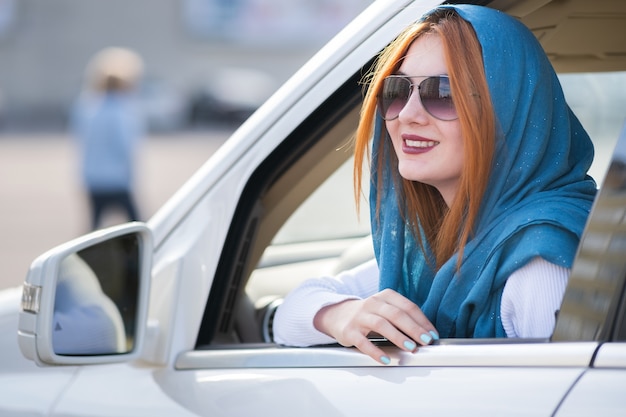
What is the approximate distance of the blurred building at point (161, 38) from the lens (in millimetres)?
38031

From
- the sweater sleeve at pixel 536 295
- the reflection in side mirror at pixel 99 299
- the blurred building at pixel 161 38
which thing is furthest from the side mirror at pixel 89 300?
the blurred building at pixel 161 38

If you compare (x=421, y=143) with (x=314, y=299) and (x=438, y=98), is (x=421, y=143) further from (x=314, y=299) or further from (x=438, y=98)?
(x=314, y=299)

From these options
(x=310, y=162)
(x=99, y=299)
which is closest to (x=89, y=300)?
(x=99, y=299)

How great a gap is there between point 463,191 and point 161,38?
38.2m

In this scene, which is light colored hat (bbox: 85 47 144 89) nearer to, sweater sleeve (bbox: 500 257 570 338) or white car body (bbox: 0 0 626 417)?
white car body (bbox: 0 0 626 417)

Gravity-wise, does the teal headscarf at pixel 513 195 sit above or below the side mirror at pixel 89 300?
above

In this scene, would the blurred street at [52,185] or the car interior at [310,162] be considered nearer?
the car interior at [310,162]

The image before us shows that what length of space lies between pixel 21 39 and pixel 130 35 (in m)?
3.80

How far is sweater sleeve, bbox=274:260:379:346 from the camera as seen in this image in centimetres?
192

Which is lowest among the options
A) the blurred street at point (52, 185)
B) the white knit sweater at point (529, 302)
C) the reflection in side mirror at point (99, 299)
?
the blurred street at point (52, 185)

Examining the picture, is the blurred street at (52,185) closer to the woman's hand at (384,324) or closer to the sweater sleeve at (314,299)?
the sweater sleeve at (314,299)

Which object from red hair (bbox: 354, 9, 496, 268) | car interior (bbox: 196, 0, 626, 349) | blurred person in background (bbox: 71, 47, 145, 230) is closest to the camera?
red hair (bbox: 354, 9, 496, 268)

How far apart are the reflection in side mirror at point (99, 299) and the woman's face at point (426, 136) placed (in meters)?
0.54

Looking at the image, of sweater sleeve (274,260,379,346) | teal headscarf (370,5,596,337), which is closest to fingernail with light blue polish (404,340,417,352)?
teal headscarf (370,5,596,337)
